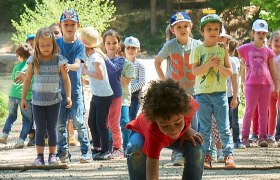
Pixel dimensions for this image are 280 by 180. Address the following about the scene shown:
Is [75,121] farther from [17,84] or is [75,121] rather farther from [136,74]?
[17,84]

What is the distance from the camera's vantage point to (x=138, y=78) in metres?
12.8

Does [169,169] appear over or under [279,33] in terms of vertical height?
under

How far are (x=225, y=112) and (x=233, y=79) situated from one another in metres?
0.95

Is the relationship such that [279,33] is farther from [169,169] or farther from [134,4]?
[134,4]

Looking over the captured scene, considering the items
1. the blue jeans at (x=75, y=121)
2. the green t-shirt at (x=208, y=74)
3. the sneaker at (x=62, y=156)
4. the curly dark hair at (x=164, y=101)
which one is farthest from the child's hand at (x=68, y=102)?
the curly dark hair at (x=164, y=101)

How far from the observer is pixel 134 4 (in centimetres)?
4653

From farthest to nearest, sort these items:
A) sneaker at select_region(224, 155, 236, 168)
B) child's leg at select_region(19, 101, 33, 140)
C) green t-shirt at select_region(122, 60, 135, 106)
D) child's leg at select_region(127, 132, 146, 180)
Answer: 1. child's leg at select_region(19, 101, 33, 140)
2. green t-shirt at select_region(122, 60, 135, 106)
3. sneaker at select_region(224, 155, 236, 168)
4. child's leg at select_region(127, 132, 146, 180)

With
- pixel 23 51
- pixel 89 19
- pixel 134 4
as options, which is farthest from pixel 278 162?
pixel 134 4

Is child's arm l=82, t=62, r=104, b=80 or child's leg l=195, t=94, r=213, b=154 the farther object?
child's arm l=82, t=62, r=104, b=80

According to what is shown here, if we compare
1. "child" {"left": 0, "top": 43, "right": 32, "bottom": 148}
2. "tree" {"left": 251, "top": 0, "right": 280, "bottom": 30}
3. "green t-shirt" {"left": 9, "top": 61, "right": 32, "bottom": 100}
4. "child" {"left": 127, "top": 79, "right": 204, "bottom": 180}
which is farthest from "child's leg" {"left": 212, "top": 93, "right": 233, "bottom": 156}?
"tree" {"left": 251, "top": 0, "right": 280, "bottom": 30}

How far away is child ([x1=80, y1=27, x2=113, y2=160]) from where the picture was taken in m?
11.0

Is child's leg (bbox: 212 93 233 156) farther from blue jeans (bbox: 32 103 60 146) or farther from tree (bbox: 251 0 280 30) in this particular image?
tree (bbox: 251 0 280 30)

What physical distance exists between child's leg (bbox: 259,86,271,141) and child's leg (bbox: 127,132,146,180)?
238 inches

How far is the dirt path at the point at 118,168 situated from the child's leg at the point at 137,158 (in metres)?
1.94
